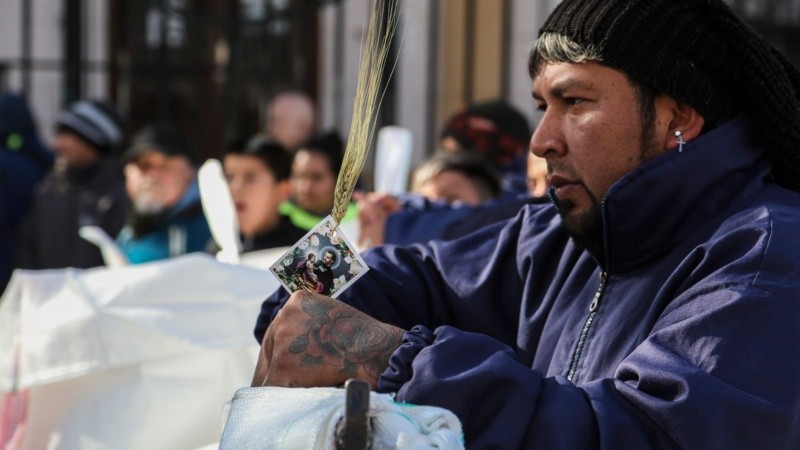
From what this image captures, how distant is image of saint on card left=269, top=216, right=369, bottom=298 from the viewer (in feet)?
7.75

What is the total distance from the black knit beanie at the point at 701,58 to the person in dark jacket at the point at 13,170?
5247mm

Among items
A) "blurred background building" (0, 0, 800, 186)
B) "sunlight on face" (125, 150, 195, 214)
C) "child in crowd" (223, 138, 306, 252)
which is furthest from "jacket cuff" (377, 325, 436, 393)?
"blurred background building" (0, 0, 800, 186)

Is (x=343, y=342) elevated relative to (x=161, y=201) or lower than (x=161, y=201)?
elevated

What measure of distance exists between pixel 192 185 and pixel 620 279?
420 centimetres

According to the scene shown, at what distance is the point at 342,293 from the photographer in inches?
98.7

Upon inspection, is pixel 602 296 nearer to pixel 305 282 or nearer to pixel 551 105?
pixel 551 105

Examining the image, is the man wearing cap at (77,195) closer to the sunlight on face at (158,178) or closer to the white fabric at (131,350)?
the sunlight on face at (158,178)

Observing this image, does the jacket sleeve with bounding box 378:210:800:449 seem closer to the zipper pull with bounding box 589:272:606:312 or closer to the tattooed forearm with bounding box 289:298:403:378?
the tattooed forearm with bounding box 289:298:403:378

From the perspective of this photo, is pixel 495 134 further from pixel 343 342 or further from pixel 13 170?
pixel 343 342

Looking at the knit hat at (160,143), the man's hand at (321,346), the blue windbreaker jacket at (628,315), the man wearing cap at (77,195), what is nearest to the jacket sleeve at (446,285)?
the blue windbreaker jacket at (628,315)

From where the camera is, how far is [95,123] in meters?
7.36

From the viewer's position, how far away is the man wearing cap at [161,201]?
602 centimetres

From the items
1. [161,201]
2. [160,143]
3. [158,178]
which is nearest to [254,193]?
[161,201]

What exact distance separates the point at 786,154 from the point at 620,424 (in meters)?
0.72
